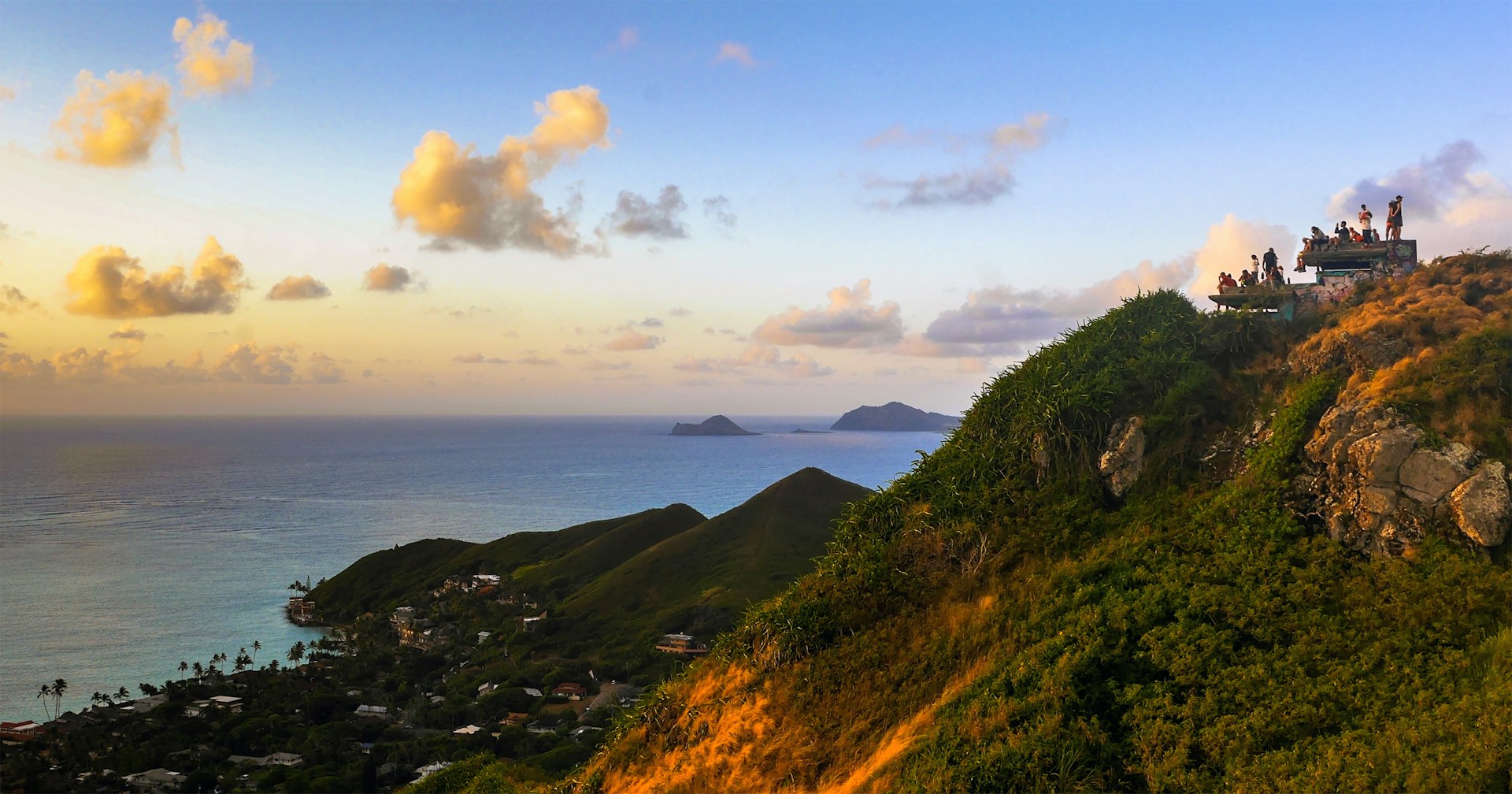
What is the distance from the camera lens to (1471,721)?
412 inches

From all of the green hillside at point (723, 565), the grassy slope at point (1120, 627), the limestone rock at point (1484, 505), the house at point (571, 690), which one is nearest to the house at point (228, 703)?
the house at point (571, 690)

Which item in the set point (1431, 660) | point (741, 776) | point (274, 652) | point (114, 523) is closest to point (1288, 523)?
point (1431, 660)

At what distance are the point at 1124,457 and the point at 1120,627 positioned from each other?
16.6 ft

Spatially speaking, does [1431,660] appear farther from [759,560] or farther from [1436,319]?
[759,560]

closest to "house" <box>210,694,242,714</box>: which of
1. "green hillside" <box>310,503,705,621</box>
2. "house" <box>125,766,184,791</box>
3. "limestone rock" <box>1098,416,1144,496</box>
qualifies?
"house" <box>125,766,184,791</box>

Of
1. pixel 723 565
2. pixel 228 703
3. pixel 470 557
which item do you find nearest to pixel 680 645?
pixel 723 565

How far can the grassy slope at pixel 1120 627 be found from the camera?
38.3 feet

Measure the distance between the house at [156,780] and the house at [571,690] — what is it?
2241 centimetres

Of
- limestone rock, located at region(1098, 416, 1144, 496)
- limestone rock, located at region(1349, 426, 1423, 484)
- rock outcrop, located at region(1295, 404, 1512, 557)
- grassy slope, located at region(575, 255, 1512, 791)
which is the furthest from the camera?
limestone rock, located at region(1098, 416, 1144, 496)

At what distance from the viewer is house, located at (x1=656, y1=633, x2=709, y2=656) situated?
69125 millimetres

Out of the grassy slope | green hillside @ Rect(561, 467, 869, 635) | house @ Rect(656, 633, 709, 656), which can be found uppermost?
the grassy slope

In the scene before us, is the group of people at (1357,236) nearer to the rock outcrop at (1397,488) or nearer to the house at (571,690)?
the rock outcrop at (1397,488)

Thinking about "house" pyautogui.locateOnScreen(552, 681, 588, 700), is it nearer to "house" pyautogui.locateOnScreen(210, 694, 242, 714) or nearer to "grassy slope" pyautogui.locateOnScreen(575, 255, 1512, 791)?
"house" pyautogui.locateOnScreen(210, 694, 242, 714)

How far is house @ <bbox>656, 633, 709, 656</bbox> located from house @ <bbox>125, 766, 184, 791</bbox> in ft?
107
